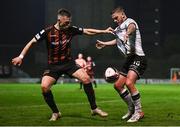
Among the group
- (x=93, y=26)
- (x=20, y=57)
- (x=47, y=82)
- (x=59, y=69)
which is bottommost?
(x=93, y=26)

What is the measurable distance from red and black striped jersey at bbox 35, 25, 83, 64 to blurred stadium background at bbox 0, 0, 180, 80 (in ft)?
103

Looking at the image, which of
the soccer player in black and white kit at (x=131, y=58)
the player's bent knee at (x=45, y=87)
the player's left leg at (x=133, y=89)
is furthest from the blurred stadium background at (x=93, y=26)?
the player's left leg at (x=133, y=89)

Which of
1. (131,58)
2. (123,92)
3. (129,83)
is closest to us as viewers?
(129,83)

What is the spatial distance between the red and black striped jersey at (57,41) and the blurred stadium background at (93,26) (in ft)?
103

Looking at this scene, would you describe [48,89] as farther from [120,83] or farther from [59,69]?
[120,83]

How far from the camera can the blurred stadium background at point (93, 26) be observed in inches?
1738

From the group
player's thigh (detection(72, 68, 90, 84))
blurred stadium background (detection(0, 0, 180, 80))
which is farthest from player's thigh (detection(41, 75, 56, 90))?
blurred stadium background (detection(0, 0, 180, 80))

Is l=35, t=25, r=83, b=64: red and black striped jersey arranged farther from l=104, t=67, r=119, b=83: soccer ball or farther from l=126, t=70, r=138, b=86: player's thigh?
l=126, t=70, r=138, b=86: player's thigh

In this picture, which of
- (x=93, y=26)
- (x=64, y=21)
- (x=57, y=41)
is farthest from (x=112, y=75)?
(x=93, y=26)

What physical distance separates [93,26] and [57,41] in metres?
34.5

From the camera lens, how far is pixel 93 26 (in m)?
46.3

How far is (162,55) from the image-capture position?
153ft

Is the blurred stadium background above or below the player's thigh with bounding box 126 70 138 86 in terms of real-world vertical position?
below

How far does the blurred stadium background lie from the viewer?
145ft
